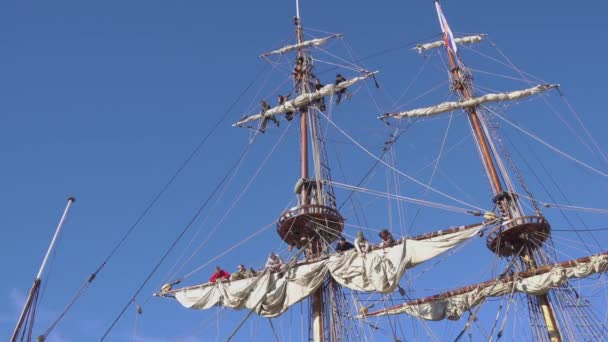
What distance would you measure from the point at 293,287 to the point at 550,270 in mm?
9861

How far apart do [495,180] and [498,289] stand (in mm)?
5266

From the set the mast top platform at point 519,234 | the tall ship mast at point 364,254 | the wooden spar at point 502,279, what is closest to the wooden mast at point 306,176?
the tall ship mast at point 364,254

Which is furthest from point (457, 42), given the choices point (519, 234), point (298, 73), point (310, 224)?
point (310, 224)

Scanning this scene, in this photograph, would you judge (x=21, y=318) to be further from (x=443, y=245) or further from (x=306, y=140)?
(x=306, y=140)

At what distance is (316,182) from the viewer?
25.3m

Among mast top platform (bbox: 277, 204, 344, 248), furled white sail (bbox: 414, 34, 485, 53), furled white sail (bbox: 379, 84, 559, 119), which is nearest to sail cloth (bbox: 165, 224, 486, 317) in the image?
mast top platform (bbox: 277, 204, 344, 248)

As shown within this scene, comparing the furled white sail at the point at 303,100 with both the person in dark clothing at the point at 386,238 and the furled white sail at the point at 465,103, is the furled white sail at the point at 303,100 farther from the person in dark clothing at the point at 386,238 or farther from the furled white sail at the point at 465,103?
the person in dark clothing at the point at 386,238

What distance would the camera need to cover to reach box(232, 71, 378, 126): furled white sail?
2870 centimetres

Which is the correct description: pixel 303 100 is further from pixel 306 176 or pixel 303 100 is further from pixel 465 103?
pixel 465 103

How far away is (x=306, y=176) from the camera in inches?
1023

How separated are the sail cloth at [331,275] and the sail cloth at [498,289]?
4502mm

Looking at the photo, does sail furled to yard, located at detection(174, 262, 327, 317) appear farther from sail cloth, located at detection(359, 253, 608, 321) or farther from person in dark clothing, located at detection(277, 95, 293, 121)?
person in dark clothing, located at detection(277, 95, 293, 121)

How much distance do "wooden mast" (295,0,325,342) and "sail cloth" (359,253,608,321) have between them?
5.84m

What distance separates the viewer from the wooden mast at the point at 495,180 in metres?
24.9
